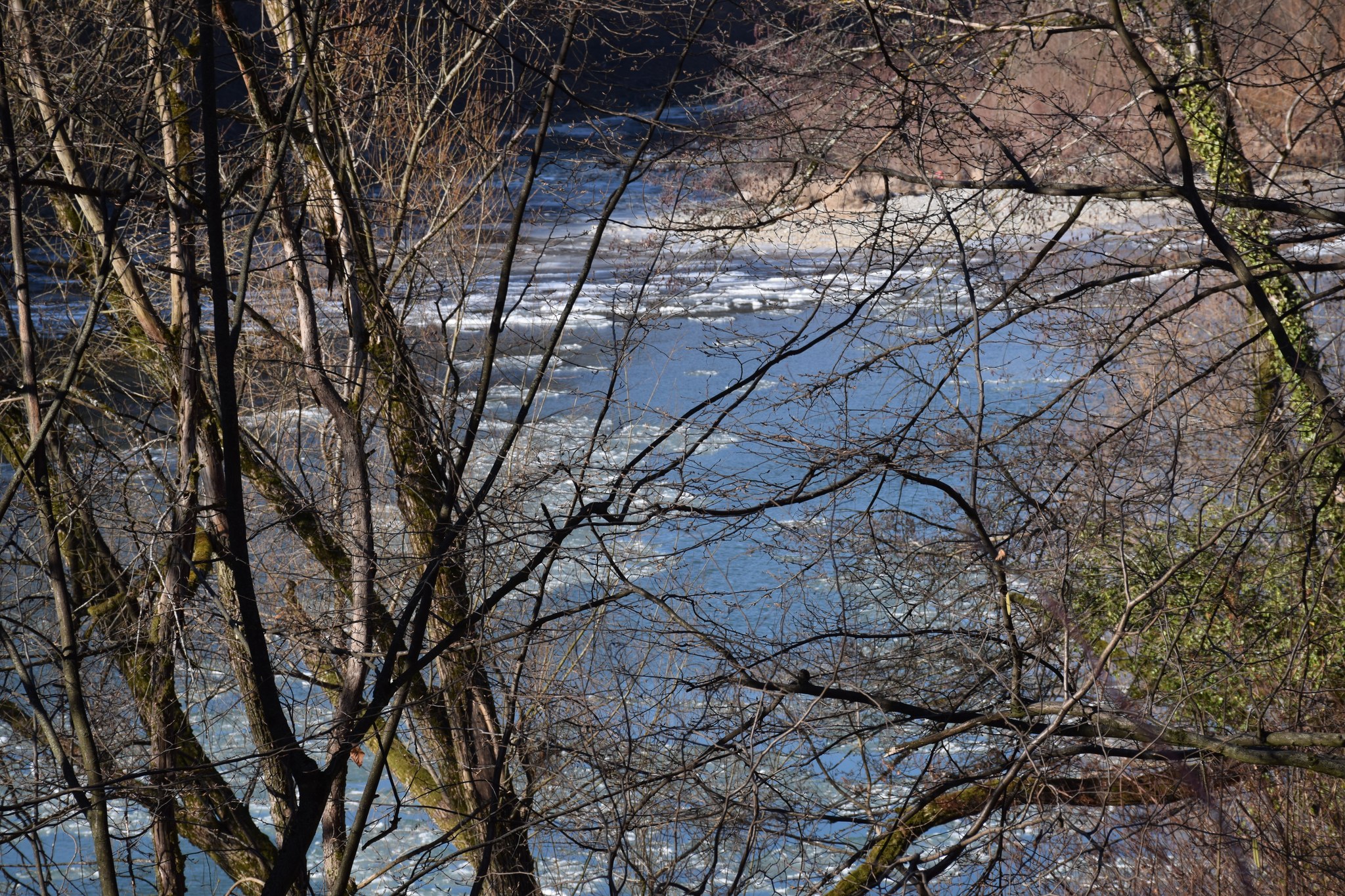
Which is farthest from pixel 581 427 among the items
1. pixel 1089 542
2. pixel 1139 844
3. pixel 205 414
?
pixel 1139 844

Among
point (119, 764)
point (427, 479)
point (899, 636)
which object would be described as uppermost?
point (427, 479)

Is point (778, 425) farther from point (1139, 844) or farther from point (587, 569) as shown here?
point (1139, 844)

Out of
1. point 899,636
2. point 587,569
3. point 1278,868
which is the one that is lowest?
point 1278,868

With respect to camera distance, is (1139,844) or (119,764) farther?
(119,764)

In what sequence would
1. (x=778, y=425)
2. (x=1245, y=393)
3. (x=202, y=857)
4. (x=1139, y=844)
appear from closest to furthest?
(x=1139, y=844) < (x=778, y=425) < (x=1245, y=393) < (x=202, y=857)

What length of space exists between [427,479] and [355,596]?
1168 millimetres

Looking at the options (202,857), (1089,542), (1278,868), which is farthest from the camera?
(202,857)

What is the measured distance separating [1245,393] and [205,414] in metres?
6.43

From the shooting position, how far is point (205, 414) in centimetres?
601

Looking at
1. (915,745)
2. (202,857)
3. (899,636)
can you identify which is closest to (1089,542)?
(899,636)

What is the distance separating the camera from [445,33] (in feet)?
19.6

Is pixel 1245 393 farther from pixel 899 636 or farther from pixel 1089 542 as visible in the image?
pixel 899 636

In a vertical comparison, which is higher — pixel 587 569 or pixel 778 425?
pixel 778 425

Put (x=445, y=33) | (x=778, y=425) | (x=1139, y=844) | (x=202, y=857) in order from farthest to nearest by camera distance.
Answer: (x=202, y=857)
(x=445, y=33)
(x=778, y=425)
(x=1139, y=844)
